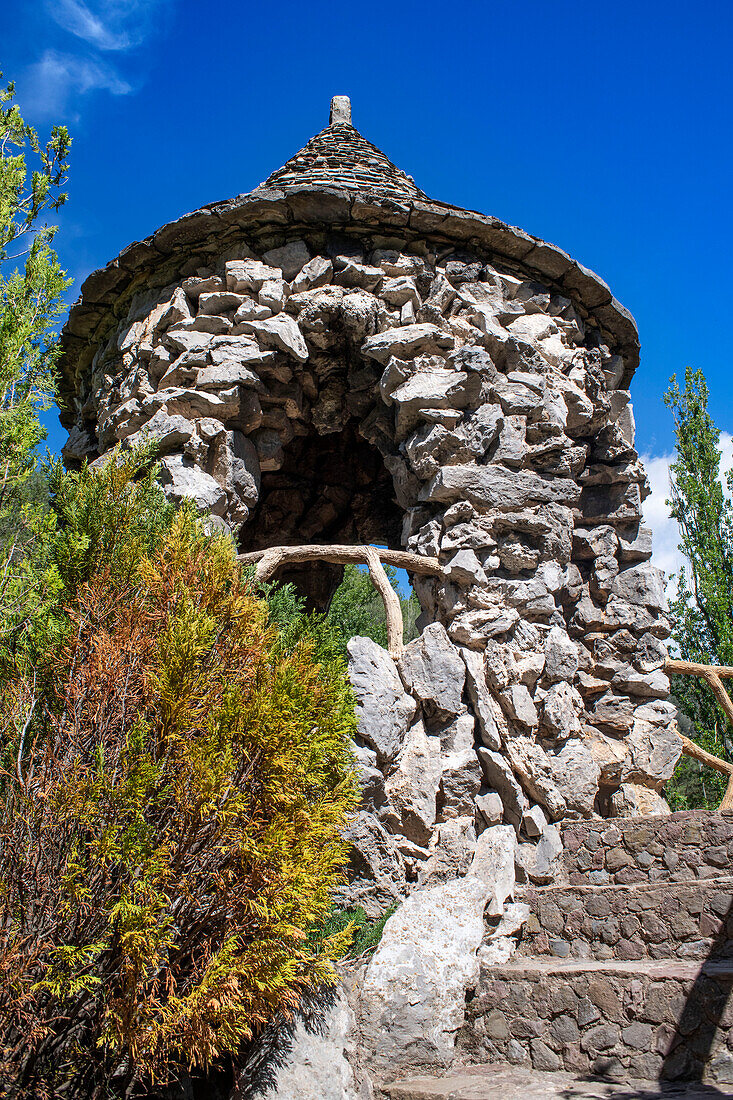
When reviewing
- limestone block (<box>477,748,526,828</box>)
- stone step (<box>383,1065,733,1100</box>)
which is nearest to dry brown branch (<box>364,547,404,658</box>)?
limestone block (<box>477,748,526,828</box>)

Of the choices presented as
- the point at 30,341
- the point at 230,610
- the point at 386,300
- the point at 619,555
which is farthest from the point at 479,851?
the point at 386,300

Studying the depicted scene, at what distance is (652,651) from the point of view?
6.50 meters

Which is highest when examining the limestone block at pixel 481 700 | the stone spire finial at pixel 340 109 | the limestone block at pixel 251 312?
the stone spire finial at pixel 340 109

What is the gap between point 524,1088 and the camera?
3.38m

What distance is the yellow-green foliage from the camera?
2.84 metres

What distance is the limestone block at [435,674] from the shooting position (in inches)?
203

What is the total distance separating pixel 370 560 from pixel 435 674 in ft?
3.17

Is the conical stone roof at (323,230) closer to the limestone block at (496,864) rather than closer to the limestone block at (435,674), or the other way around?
the limestone block at (435,674)

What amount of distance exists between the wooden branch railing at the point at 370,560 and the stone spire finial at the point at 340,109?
17.2ft

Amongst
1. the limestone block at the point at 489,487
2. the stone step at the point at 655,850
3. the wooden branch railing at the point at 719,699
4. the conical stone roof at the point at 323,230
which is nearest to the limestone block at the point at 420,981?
the stone step at the point at 655,850

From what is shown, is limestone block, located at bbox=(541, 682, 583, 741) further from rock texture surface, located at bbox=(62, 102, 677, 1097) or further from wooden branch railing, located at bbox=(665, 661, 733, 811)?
wooden branch railing, located at bbox=(665, 661, 733, 811)

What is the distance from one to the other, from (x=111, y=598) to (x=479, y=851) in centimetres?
263

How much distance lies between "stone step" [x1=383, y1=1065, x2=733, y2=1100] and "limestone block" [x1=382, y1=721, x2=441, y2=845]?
50.0 inches

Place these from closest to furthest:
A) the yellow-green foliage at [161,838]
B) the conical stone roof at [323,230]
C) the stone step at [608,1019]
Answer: the yellow-green foliage at [161,838]
the stone step at [608,1019]
the conical stone roof at [323,230]
